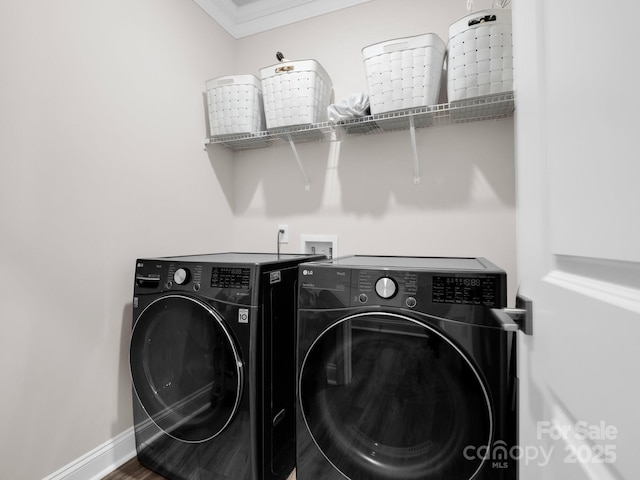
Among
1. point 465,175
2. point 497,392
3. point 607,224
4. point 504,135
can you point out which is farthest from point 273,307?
point 504,135

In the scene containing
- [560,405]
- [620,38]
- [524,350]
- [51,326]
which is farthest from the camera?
[51,326]

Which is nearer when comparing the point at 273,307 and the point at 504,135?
the point at 273,307

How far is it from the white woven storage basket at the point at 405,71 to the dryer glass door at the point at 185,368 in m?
1.25

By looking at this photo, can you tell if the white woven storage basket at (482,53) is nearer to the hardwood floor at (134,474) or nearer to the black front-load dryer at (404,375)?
the black front-load dryer at (404,375)

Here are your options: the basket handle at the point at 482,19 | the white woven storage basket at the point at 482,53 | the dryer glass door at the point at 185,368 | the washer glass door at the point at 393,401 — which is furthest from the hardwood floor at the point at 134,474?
the basket handle at the point at 482,19

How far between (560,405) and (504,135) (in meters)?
1.49

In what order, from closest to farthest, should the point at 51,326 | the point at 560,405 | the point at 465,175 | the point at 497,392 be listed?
the point at 560,405 → the point at 497,392 → the point at 51,326 → the point at 465,175

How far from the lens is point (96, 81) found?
4.56 ft

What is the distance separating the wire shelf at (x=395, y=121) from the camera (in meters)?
1.42

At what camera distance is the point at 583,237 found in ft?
1.29

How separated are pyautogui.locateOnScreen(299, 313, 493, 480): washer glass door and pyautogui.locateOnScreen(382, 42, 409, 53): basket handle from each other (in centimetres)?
120

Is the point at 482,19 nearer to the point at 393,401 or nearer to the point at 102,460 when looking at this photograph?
the point at 393,401

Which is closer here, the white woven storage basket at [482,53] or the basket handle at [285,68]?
the white woven storage basket at [482,53]

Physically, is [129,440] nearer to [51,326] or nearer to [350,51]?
[51,326]
